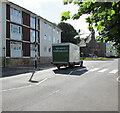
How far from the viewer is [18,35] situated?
86.8ft

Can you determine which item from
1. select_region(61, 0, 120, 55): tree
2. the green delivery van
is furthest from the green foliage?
the green delivery van

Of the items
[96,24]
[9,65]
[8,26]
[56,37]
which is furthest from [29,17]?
[96,24]

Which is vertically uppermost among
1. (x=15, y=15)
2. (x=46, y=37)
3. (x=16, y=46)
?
(x=15, y=15)

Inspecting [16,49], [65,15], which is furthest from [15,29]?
[65,15]

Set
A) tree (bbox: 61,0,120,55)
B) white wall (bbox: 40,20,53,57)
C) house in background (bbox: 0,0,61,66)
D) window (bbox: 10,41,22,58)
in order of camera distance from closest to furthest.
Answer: tree (bbox: 61,0,120,55)
house in background (bbox: 0,0,61,66)
window (bbox: 10,41,22,58)
white wall (bbox: 40,20,53,57)

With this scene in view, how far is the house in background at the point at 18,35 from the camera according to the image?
23303mm

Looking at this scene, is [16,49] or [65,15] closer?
[65,15]

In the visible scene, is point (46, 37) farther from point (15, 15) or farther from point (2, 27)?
point (2, 27)

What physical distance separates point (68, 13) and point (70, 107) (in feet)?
10.8

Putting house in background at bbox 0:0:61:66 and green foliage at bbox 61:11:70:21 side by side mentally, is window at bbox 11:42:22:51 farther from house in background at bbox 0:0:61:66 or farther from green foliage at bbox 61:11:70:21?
green foliage at bbox 61:11:70:21

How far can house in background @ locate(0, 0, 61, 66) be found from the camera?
23.3m

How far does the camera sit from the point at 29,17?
2991 cm

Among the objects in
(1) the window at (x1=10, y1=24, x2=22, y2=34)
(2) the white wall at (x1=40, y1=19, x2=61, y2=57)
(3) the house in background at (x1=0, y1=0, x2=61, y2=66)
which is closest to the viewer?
(3) the house in background at (x1=0, y1=0, x2=61, y2=66)

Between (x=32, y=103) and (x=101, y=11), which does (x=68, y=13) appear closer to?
(x=101, y=11)
